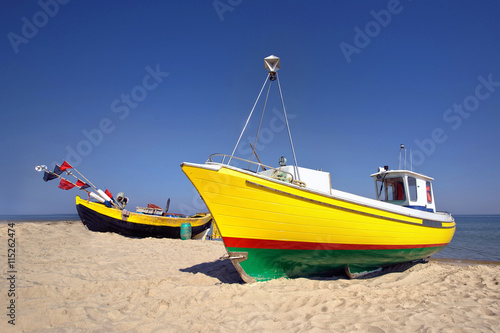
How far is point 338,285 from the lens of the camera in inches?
213

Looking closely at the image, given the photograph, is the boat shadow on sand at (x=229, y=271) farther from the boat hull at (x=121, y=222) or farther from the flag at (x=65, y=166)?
the flag at (x=65, y=166)

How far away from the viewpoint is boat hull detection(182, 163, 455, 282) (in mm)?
5055

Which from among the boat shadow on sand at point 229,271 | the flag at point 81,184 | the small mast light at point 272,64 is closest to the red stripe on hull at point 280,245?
the boat shadow on sand at point 229,271

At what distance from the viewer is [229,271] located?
6.57m

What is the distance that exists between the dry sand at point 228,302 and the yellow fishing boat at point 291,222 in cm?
49

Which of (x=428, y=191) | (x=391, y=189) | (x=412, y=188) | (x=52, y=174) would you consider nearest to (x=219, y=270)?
(x=391, y=189)

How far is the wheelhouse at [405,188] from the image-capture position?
8423 millimetres

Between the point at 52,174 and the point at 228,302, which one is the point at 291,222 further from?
the point at 52,174

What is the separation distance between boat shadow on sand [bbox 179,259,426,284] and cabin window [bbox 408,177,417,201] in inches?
86.2

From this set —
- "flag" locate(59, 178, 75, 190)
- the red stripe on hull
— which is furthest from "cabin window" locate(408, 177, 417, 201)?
"flag" locate(59, 178, 75, 190)

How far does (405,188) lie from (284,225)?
5285 mm

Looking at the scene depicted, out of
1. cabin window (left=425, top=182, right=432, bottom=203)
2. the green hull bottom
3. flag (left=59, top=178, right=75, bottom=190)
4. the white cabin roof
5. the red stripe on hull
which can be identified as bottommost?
the green hull bottom

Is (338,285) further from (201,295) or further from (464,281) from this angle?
(464,281)

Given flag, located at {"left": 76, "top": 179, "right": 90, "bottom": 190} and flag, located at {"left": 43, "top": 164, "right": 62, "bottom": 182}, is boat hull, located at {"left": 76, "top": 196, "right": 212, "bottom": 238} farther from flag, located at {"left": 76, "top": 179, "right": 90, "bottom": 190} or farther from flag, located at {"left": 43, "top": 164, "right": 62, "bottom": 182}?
flag, located at {"left": 43, "top": 164, "right": 62, "bottom": 182}
